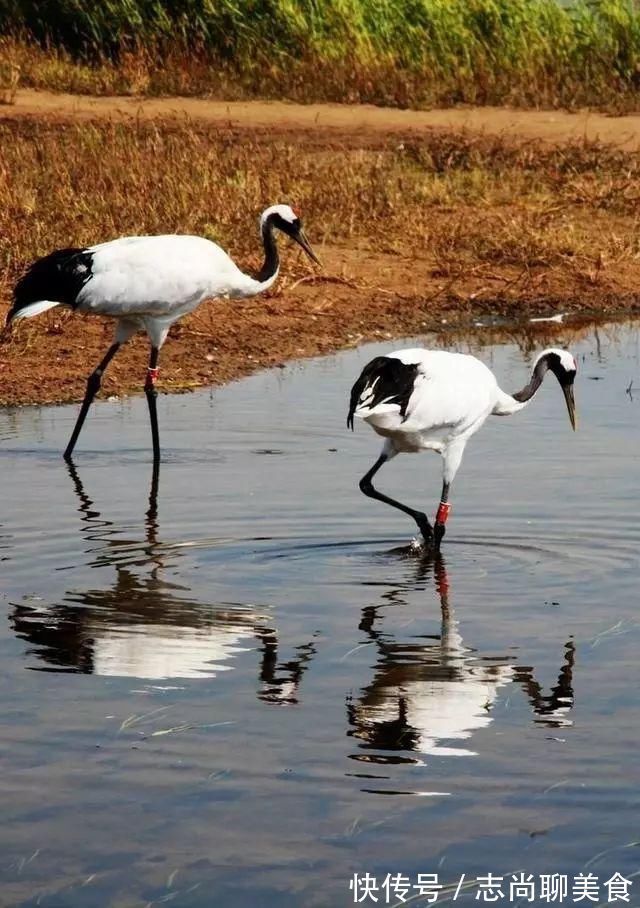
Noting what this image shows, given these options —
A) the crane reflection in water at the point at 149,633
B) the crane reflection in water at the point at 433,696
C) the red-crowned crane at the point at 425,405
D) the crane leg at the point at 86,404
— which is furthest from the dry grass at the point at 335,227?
the crane reflection in water at the point at 433,696

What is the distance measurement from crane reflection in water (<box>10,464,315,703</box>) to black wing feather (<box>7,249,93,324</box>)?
91.9 inches

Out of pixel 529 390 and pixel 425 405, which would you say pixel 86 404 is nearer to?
pixel 529 390

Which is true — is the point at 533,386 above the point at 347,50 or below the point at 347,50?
below

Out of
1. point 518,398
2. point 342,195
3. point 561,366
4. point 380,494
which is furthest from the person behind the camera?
point 342,195

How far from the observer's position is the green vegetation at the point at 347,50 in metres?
19.3

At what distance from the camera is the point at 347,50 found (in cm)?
2002

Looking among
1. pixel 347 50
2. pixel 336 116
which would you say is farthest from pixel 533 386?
pixel 347 50

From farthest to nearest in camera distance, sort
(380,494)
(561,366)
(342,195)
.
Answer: (342,195)
(561,366)
(380,494)

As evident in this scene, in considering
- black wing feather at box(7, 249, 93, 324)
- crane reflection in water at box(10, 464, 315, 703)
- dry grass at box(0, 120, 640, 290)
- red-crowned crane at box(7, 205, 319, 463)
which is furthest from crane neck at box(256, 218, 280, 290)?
crane reflection in water at box(10, 464, 315, 703)

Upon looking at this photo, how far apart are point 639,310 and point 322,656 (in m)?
7.35

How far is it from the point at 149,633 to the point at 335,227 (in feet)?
24.6

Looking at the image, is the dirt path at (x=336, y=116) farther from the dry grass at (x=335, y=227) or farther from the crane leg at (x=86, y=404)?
the crane leg at (x=86, y=404)

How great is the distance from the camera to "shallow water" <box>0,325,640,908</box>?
422 centimetres

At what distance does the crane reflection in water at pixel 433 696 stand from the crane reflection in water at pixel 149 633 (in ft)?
0.82
